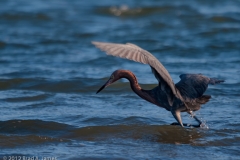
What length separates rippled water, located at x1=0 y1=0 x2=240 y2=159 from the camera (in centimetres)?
655

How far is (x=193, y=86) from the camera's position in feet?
22.7

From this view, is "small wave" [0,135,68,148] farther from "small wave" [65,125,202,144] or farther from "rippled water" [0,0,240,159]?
"small wave" [65,125,202,144]

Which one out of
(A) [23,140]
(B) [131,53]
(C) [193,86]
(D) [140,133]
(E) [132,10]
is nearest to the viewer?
(B) [131,53]

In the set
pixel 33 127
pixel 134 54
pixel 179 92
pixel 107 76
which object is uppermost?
pixel 134 54

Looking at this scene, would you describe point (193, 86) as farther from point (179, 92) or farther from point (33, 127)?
point (33, 127)

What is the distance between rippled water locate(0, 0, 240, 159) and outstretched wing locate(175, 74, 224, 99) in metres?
0.49

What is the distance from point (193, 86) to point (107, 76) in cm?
351

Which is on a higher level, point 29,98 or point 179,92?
point 179,92

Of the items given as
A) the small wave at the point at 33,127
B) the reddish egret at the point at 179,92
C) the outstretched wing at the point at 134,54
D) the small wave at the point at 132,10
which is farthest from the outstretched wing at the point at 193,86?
the small wave at the point at 132,10

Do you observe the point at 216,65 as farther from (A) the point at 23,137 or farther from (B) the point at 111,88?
(A) the point at 23,137

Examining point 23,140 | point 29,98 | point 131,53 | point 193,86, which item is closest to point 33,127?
point 23,140

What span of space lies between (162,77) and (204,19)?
1008cm

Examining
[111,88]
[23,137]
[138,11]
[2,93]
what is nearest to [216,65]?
[111,88]

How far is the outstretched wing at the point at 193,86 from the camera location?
6859mm
